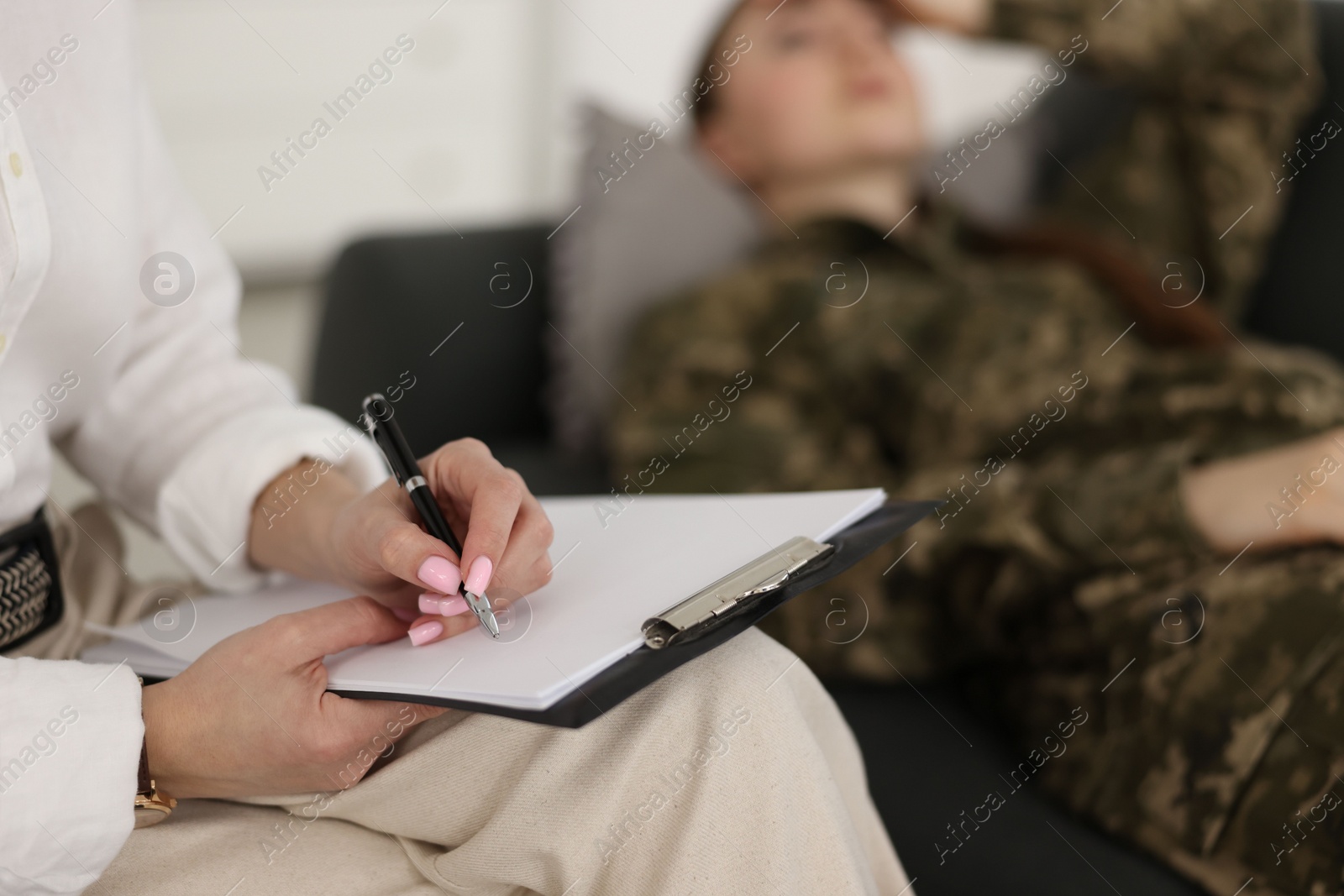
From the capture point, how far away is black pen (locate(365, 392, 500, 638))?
53 cm

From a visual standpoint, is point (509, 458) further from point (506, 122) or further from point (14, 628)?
point (506, 122)

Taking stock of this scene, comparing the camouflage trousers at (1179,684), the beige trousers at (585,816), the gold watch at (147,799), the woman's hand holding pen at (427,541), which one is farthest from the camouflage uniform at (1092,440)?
the gold watch at (147,799)

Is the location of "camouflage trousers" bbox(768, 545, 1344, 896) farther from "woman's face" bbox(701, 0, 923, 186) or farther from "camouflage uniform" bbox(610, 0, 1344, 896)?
"woman's face" bbox(701, 0, 923, 186)

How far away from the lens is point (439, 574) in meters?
0.50

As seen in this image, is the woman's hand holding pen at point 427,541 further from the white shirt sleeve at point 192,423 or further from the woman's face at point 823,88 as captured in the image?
the woman's face at point 823,88

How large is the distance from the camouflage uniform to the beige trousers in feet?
1.12

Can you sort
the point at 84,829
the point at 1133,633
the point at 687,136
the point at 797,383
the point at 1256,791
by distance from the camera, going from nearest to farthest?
the point at 84,829 < the point at 1256,791 < the point at 1133,633 < the point at 797,383 < the point at 687,136

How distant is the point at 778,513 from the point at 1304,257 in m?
1.04

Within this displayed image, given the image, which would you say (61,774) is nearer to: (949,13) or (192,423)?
(192,423)

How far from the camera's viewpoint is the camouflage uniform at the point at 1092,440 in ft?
2.43

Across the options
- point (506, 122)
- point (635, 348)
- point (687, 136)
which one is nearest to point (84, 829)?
Result: point (635, 348)

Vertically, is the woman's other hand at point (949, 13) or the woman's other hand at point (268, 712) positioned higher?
the woman's other hand at point (949, 13)

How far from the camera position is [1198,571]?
33.1 inches

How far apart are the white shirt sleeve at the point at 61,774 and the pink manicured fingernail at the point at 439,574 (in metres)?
0.15
